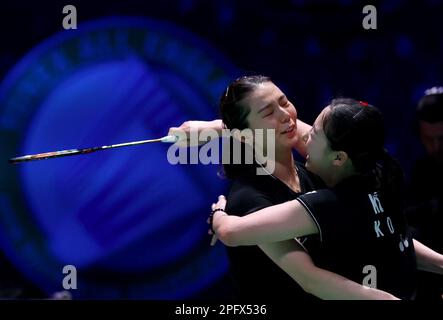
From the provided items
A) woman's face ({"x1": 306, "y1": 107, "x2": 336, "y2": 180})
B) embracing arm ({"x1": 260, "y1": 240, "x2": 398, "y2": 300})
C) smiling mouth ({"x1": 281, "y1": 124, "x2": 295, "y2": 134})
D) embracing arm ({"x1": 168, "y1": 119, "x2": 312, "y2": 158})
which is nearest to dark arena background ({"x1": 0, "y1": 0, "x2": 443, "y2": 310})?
embracing arm ({"x1": 168, "y1": 119, "x2": 312, "y2": 158})

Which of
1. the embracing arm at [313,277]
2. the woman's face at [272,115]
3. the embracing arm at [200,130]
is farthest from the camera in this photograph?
the embracing arm at [200,130]

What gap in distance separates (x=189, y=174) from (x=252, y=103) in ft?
4.29

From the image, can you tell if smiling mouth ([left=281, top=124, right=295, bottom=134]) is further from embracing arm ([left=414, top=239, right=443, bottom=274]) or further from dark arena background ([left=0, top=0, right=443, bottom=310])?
dark arena background ([left=0, top=0, right=443, bottom=310])

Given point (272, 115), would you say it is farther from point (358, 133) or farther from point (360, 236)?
point (360, 236)

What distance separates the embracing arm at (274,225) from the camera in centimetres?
239

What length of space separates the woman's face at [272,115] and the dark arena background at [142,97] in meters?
1.24

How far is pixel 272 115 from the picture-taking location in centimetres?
270

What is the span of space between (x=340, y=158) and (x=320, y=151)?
7 cm

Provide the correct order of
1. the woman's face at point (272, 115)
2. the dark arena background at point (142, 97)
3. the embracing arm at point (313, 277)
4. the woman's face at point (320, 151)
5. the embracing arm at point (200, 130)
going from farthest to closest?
the dark arena background at point (142, 97), the embracing arm at point (200, 130), the woman's face at point (272, 115), the woman's face at point (320, 151), the embracing arm at point (313, 277)

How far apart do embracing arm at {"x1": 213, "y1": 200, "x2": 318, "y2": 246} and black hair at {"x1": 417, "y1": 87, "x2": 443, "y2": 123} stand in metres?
1.71

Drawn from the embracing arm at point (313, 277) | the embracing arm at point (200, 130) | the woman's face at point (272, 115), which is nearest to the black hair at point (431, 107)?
the embracing arm at point (200, 130)

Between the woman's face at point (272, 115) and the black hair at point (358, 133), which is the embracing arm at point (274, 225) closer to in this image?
the black hair at point (358, 133)
